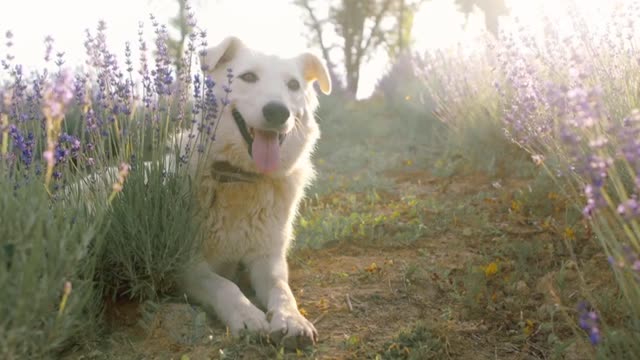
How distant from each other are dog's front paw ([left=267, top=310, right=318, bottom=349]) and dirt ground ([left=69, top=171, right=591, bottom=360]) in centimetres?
5

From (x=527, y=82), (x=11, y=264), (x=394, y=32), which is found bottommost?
(x=11, y=264)

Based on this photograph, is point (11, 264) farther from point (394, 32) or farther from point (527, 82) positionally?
point (394, 32)

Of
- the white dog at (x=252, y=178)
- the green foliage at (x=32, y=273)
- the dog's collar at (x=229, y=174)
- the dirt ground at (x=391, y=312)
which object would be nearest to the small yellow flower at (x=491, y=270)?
the dirt ground at (x=391, y=312)

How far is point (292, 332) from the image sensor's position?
8.32 feet

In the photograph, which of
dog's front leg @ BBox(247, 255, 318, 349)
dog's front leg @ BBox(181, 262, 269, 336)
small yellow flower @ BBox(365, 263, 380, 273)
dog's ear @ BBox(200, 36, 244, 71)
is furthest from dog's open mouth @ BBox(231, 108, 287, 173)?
small yellow flower @ BBox(365, 263, 380, 273)

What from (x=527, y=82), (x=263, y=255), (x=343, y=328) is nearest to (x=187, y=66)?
(x=263, y=255)

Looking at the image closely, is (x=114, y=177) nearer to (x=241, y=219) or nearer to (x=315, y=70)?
(x=241, y=219)

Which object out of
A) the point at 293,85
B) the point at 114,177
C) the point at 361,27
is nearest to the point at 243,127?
the point at 293,85

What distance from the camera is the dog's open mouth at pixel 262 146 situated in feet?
11.2

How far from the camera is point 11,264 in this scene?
181 cm

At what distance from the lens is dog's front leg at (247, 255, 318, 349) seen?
2.54 metres

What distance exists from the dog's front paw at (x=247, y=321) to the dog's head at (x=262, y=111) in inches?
38.0

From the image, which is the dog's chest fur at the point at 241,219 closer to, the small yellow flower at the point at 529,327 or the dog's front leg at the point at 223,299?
the dog's front leg at the point at 223,299

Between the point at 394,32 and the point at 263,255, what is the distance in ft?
66.3
